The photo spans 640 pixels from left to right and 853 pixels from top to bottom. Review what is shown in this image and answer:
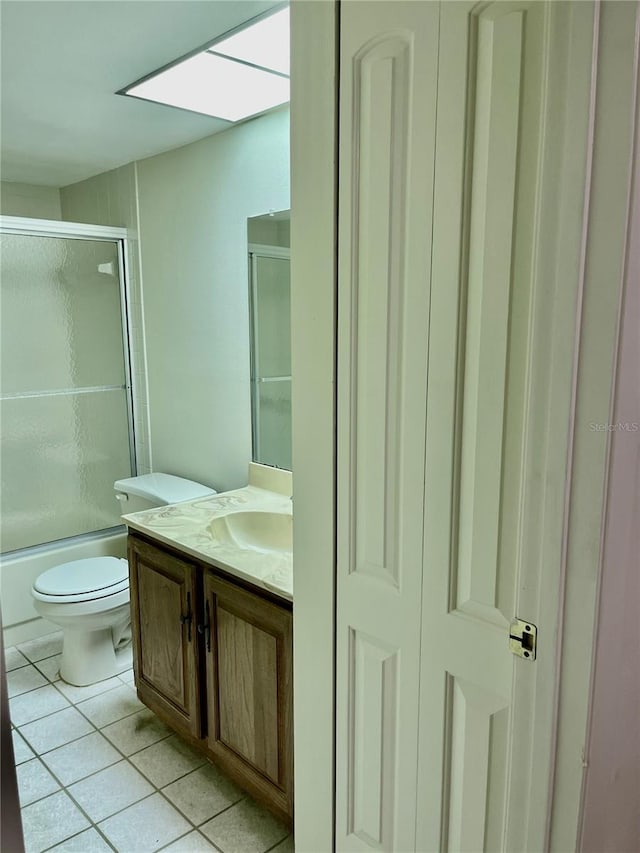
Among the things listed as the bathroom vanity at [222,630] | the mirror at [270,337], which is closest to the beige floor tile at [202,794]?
the bathroom vanity at [222,630]

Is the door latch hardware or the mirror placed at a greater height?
the mirror

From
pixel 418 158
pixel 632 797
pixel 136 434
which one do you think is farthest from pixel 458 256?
pixel 136 434

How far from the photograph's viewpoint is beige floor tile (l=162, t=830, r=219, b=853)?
1724 mm

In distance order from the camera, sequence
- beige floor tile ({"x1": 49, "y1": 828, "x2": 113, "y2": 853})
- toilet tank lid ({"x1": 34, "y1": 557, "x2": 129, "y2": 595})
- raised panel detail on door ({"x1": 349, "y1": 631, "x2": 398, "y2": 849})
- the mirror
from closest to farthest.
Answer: raised panel detail on door ({"x1": 349, "y1": 631, "x2": 398, "y2": 849}) → beige floor tile ({"x1": 49, "y1": 828, "x2": 113, "y2": 853}) → the mirror → toilet tank lid ({"x1": 34, "y1": 557, "x2": 129, "y2": 595})

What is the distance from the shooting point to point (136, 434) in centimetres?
331

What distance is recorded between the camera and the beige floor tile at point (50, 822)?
1761 millimetres

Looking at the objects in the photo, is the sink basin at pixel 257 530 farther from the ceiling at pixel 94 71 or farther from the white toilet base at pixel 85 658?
the ceiling at pixel 94 71

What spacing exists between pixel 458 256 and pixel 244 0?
1.02 m

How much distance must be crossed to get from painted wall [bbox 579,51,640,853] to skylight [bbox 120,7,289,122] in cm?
127

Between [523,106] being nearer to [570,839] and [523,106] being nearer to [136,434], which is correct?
[570,839]

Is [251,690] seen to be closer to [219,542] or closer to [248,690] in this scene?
[248,690]

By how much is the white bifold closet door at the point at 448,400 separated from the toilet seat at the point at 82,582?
1.42 metres

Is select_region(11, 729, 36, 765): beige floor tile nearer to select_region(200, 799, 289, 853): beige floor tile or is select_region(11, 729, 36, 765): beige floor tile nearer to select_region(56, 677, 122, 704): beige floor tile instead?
select_region(56, 677, 122, 704): beige floor tile

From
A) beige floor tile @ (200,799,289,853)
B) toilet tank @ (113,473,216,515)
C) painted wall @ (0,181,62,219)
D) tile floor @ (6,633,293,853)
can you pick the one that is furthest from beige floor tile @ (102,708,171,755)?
painted wall @ (0,181,62,219)
